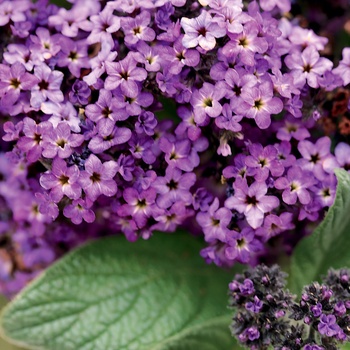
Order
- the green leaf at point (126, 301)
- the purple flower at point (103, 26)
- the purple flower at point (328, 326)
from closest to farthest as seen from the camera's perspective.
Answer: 1. the purple flower at point (328, 326)
2. the purple flower at point (103, 26)
3. the green leaf at point (126, 301)

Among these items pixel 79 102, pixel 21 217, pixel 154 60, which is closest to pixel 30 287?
pixel 21 217

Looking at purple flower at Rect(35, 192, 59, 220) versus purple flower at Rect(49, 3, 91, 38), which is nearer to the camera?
purple flower at Rect(35, 192, 59, 220)

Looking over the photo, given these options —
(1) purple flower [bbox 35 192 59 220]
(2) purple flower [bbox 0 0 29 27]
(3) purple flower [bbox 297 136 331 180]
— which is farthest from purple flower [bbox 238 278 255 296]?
(2) purple flower [bbox 0 0 29 27]

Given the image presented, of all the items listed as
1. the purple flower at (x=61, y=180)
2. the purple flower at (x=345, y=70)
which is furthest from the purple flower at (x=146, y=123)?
the purple flower at (x=345, y=70)

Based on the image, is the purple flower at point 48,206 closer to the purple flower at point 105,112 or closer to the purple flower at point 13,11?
the purple flower at point 105,112

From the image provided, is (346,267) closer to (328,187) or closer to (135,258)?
(328,187)

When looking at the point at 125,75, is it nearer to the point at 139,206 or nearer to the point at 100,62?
the point at 100,62

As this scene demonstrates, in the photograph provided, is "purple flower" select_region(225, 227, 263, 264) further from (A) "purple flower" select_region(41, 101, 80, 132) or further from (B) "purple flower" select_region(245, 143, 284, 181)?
(A) "purple flower" select_region(41, 101, 80, 132)
